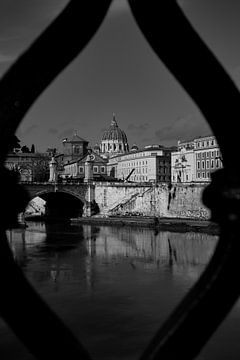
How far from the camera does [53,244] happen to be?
18.2 meters

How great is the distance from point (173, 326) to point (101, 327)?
21.2ft

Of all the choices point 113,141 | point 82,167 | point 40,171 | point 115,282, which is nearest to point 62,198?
point 40,171

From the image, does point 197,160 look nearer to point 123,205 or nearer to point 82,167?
point 123,205

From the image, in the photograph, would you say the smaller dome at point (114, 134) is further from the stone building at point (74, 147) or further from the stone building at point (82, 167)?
the stone building at point (82, 167)

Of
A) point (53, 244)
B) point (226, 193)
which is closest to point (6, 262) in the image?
point (226, 193)

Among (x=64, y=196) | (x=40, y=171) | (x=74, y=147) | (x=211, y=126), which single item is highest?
(x=74, y=147)

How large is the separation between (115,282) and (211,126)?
9986mm

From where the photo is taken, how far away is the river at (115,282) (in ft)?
22.0

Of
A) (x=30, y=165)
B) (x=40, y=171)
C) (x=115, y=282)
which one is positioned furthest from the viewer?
(x=30, y=165)

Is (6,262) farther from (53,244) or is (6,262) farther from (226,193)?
(53,244)

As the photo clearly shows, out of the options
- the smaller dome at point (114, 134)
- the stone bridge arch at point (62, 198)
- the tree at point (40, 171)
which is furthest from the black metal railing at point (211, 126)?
the smaller dome at point (114, 134)

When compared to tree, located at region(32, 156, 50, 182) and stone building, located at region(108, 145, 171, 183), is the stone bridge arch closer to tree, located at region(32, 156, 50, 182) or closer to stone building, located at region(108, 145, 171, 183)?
tree, located at region(32, 156, 50, 182)

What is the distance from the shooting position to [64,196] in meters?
31.8

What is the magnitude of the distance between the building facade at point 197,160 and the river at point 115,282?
14100 millimetres
